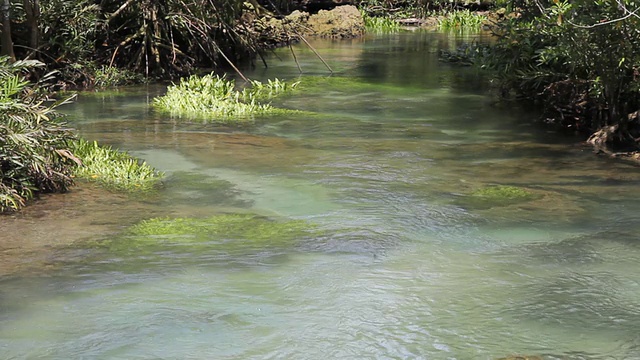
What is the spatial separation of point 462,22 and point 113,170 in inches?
843

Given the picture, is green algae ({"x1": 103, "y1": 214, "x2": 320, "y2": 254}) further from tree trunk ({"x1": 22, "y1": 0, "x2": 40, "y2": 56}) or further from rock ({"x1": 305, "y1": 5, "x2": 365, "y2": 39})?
rock ({"x1": 305, "y1": 5, "x2": 365, "y2": 39})

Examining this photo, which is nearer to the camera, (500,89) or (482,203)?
(482,203)

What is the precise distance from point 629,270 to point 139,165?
16.0 ft

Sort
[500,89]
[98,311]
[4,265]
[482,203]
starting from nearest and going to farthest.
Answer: [98,311] < [4,265] < [482,203] < [500,89]

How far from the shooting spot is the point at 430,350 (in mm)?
4629

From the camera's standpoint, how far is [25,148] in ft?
22.2

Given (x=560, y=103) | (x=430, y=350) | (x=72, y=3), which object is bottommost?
(x=430, y=350)

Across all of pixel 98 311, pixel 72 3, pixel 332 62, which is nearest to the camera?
pixel 98 311

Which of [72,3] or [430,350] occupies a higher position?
[72,3]

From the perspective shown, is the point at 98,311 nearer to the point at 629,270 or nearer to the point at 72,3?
the point at 629,270

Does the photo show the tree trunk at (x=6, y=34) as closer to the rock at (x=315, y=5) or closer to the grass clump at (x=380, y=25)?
the grass clump at (x=380, y=25)

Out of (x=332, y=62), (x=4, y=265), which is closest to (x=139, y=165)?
(x=4, y=265)

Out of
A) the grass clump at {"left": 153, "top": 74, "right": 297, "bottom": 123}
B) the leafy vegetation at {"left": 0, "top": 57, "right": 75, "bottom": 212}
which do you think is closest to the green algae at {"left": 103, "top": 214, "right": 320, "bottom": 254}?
the leafy vegetation at {"left": 0, "top": 57, "right": 75, "bottom": 212}

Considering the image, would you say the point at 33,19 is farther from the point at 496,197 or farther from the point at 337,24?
the point at 337,24
